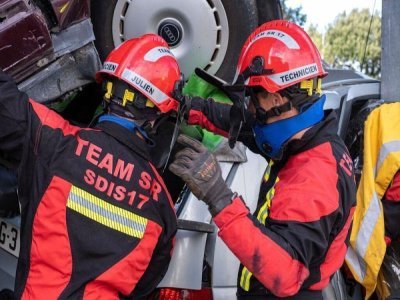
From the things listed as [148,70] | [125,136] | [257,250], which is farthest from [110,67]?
[257,250]

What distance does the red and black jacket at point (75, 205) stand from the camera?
7.37ft

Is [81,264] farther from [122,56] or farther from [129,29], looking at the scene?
[129,29]

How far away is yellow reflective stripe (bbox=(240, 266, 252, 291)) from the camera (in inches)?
99.3

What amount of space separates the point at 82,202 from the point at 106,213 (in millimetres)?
96

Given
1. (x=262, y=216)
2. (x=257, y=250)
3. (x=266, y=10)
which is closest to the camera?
(x=257, y=250)

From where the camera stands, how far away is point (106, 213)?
2.31m

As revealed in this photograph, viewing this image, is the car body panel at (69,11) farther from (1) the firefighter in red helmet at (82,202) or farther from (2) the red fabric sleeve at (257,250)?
(2) the red fabric sleeve at (257,250)

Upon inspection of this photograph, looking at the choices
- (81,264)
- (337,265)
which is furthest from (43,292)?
(337,265)

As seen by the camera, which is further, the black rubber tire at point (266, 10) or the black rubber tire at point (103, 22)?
the black rubber tire at point (266, 10)

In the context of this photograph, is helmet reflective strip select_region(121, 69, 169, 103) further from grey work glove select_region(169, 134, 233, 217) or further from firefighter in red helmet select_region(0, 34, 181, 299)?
grey work glove select_region(169, 134, 233, 217)

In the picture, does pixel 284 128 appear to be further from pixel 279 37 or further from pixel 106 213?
pixel 106 213

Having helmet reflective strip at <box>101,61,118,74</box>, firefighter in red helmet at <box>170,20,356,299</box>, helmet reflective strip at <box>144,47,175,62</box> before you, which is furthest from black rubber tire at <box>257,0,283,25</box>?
helmet reflective strip at <box>101,61,118,74</box>

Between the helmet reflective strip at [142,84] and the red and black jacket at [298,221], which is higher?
the helmet reflective strip at [142,84]

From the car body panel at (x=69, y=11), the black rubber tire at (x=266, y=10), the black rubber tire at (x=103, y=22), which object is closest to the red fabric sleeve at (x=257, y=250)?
the car body panel at (x=69, y=11)
